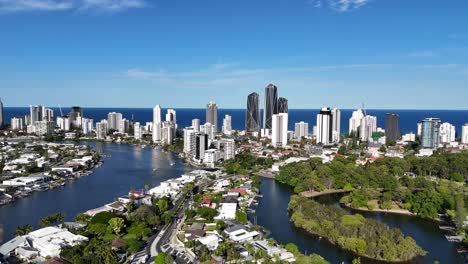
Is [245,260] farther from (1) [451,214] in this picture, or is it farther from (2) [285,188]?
(2) [285,188]

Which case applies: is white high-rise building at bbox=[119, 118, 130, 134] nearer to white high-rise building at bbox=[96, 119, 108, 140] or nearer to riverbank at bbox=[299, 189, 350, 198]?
white high-rise building at bbox=[96, 119, 108, 140]

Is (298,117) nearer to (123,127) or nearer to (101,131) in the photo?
(123,127)

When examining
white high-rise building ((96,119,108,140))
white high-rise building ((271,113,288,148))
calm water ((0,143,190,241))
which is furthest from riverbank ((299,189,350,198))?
white high-rise building ((96,119,108,140))

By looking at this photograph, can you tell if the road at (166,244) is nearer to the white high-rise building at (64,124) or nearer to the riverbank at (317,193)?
the riverbank at (317,193)

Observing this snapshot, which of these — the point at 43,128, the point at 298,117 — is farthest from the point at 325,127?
the point at 298,117

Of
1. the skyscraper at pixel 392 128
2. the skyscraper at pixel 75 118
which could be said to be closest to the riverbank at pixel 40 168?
the skyscraper at pixel 75 118

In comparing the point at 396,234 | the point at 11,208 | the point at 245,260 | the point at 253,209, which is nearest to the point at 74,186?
the point at 11,208

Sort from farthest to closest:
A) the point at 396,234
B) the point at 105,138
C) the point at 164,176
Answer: the point at 105,138, the point at 164,176, the point at 396,234
